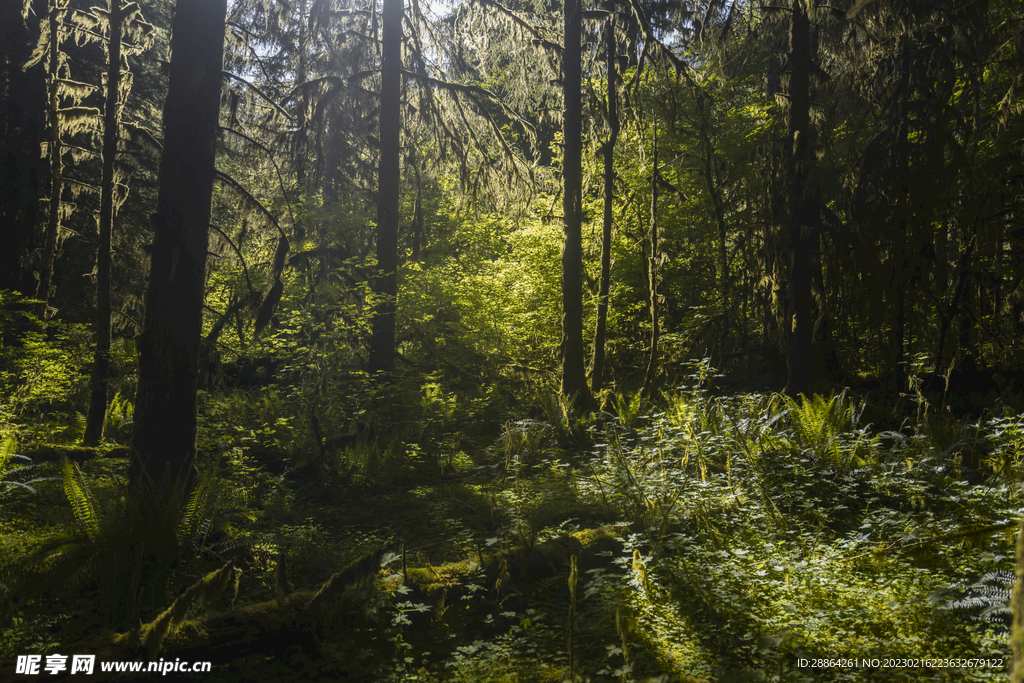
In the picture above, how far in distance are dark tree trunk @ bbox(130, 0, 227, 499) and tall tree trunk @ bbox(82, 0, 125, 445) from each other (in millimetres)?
5976

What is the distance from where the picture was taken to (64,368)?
10.4 meters

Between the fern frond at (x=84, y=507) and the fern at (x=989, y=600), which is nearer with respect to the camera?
the fern at (x=989, y=600)

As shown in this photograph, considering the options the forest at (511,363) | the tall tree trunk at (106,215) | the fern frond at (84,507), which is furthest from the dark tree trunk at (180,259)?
the tall tree trunk at (106,215)

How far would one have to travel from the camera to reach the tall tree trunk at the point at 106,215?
9172 mm

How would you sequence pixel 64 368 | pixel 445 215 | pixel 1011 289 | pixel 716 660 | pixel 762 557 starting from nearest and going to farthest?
1. pixel 716 660
2. pixel 762 557
3. pixel 1011 289
4. pixel 64 368
5. pixel 445 215

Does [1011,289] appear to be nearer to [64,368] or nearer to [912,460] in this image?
[912,460]

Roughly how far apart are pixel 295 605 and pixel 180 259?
9.67ft

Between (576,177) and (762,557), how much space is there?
763cm

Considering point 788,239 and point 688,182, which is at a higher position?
point 688,182

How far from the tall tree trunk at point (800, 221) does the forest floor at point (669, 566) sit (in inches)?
86.6

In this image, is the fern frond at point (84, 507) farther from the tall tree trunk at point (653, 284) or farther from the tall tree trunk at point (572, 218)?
the tall tree trunk at point (653, 284)

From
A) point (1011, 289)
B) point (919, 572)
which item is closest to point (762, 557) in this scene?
point (919, 572)

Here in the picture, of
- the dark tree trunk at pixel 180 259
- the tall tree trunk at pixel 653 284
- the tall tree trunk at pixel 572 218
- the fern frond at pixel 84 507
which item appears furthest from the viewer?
the tall tree trunk at pixel 653 284

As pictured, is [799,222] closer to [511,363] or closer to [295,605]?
[511,363]
